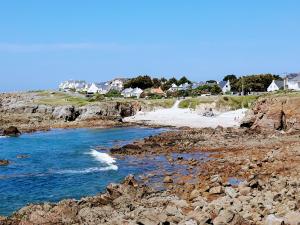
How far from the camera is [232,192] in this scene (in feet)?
79.3

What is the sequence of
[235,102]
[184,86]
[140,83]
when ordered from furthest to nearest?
1. [140,83]
2. [184,86]
3. [235,102]

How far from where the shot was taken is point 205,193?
2606cm

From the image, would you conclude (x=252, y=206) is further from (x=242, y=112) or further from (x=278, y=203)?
(x=242, y=112)

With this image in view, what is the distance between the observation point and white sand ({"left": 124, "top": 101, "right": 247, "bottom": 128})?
7531 cm

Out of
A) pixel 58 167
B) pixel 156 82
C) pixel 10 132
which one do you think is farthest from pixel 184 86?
pixel 58 167

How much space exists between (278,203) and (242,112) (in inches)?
2416

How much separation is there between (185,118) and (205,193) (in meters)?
57.7

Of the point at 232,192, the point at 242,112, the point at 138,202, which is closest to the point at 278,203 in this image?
the point at 232,192

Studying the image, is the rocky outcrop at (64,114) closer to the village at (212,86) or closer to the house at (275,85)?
the village at (212,86)

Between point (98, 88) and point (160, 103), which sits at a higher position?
point (98, 88)

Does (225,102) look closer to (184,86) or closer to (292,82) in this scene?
(292,82)

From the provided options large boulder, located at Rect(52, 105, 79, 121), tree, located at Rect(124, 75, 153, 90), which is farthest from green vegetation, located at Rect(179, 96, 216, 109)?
tree, located at Rect(124, 75, 153, 90)

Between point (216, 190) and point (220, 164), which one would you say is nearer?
point (216, 190)

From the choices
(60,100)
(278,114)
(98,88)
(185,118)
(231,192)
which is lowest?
(231,192)
